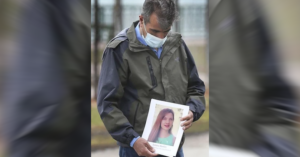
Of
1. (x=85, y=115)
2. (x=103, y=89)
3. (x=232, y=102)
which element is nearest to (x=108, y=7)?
(x=103, y=89)

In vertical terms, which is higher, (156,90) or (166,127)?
(156,90)

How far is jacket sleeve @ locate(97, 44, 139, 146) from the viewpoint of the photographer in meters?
1.69

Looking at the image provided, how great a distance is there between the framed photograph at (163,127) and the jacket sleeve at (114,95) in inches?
3.2

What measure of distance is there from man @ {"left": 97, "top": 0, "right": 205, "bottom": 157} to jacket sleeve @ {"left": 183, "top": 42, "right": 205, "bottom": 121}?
0.03 meters

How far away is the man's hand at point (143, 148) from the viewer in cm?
167

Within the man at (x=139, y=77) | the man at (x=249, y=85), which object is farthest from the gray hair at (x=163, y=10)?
the man at (x=249, y=85)

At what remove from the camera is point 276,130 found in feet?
3.20

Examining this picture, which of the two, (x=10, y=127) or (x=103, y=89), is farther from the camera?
(x=103, y=89)

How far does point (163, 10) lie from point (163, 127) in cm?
56

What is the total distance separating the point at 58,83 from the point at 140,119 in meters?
0.70

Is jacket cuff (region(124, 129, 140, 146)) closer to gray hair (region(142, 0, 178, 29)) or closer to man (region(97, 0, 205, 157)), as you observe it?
man (region(97, 0, 205, 157))

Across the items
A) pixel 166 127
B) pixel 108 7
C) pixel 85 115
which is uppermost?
pixel 108 7

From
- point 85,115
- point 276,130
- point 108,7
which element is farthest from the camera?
point 108,7

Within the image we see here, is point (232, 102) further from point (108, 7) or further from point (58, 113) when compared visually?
point (108, 7)
